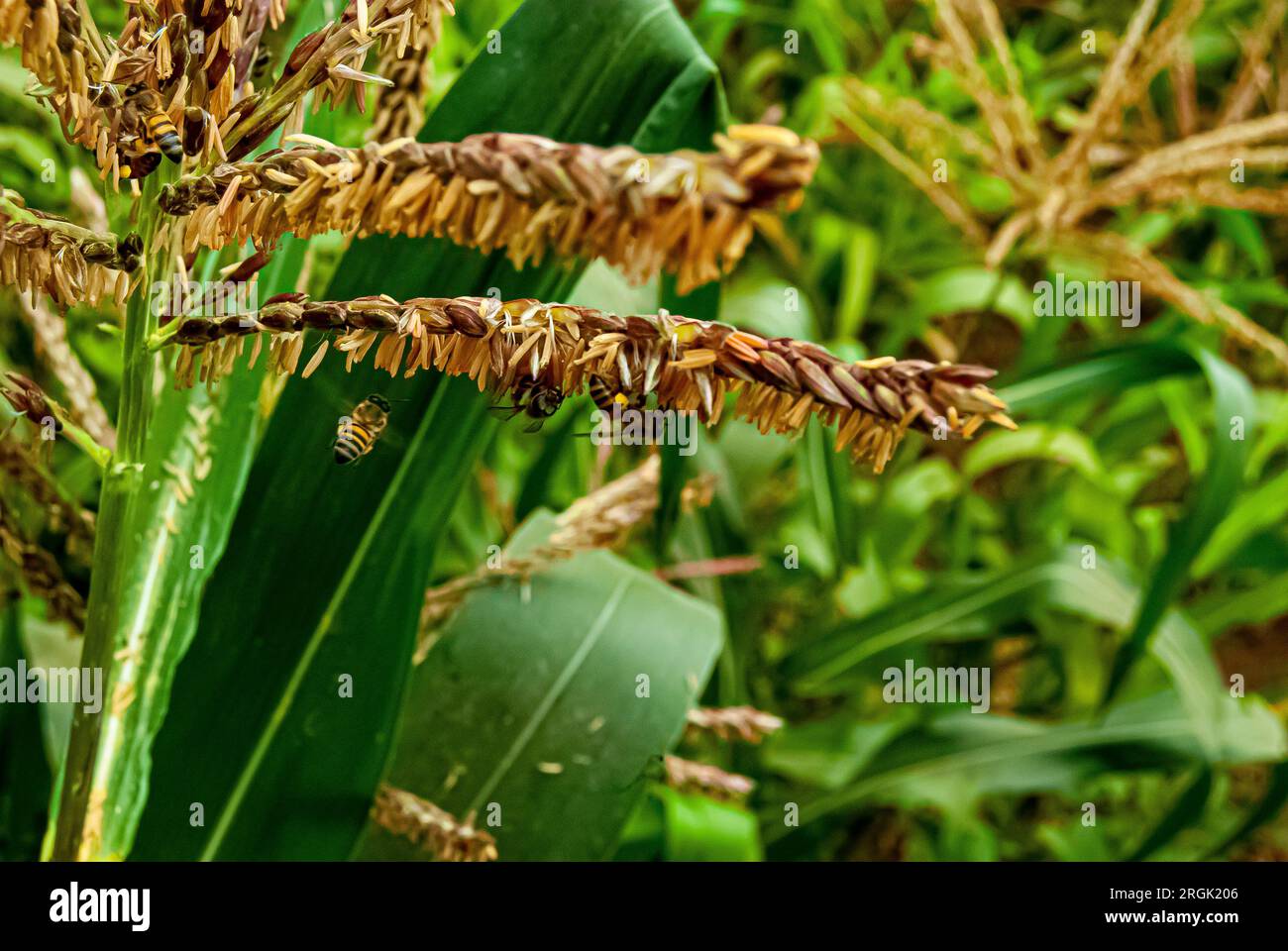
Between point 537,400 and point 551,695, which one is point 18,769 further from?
point 537,400

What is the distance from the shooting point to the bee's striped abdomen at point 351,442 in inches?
13.4

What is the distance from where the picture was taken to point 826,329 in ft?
3.61

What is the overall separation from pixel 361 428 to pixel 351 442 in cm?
1

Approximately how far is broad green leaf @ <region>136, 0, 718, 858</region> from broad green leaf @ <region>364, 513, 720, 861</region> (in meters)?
0.11

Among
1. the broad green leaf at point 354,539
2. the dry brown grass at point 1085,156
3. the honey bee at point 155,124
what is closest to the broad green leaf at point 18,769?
the broad green leaf at point 354,539

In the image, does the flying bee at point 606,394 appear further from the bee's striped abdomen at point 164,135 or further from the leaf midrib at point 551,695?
the leaf midrib at point 551,695

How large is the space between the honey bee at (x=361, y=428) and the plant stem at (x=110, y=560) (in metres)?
0.07

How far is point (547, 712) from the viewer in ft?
1.82

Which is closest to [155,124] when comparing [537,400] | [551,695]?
[537,400]

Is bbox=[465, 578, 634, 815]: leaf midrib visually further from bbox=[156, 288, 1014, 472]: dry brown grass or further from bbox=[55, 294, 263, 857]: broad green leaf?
bbox=[156, 288, 1014, 472]: dry brown grass

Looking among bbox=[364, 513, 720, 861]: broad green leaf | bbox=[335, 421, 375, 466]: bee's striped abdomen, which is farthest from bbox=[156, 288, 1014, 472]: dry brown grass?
bbox=[364, 513, 720, 861]: broad green leaf

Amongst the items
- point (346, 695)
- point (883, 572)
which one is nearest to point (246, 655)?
point (346, 695)

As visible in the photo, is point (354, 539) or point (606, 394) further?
point (354, 539)

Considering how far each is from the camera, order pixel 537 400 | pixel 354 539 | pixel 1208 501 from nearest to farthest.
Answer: pixel 537 400, pixel 354 539, pixel 1208 501
